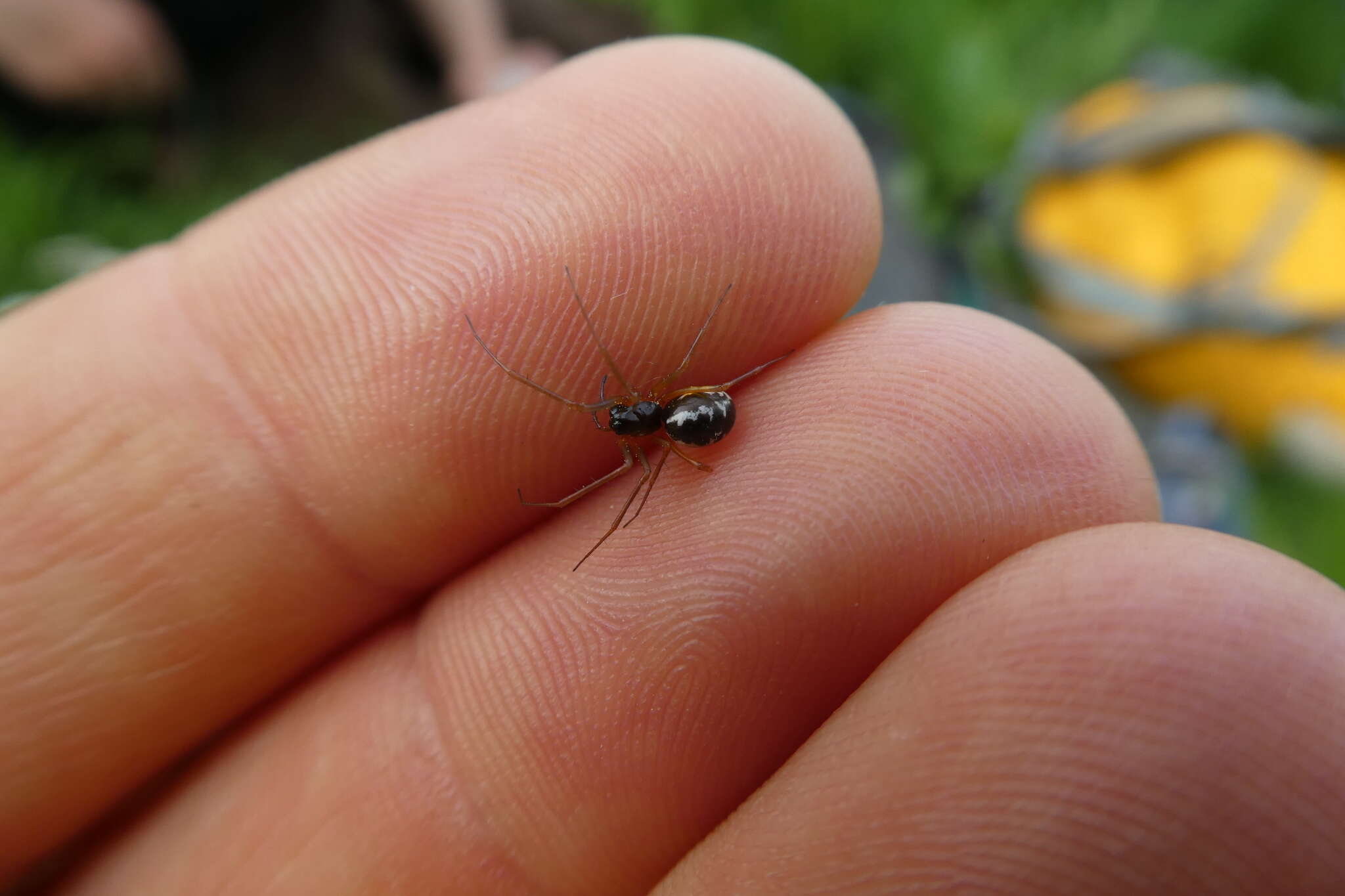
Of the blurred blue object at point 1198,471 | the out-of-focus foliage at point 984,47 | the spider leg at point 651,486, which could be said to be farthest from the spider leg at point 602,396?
the out-of-focus foliage at point 984,47

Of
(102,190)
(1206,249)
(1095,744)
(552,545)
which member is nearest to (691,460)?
(552,545)

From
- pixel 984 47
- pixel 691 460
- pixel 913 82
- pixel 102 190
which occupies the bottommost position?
A: pixel 691 460

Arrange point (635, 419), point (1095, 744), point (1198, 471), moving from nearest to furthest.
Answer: point (1095, 744)
point (635, 419)
point (1198, 471)

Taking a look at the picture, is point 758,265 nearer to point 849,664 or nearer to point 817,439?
point 817,439

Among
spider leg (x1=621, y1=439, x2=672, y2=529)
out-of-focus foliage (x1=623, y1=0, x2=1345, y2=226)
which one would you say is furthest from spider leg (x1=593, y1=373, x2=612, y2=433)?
out-of-focus foliage (x1=623, y1=0, x2=1345, y2=226)

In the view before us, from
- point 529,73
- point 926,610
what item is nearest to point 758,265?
point 926,610

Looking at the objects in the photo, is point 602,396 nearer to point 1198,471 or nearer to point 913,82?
point 1198,471
